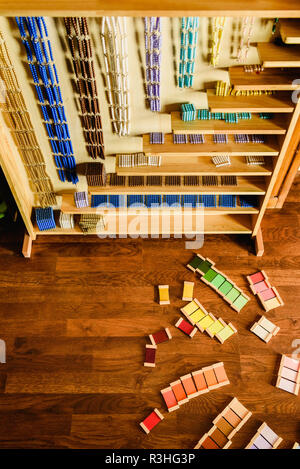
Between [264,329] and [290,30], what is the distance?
2345 mm

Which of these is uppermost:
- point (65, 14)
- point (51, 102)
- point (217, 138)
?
point (65, 14)

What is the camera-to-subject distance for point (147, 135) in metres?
3.60

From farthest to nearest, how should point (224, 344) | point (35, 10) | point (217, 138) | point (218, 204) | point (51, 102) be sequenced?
point (218, 204) < point (224, 344) < point (217, 138) < point (51, 102) < point (35, 10)

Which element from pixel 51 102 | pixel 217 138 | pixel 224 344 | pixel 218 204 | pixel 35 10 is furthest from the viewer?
pixel 218 204

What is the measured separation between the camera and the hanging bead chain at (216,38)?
9.33ft

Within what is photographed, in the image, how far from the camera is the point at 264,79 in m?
3.06

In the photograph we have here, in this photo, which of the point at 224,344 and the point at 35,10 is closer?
the point at 35,10

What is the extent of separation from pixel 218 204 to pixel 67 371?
1919 mm

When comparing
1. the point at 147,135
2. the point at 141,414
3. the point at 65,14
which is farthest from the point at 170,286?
the point at 65,14

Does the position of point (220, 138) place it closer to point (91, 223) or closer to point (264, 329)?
point (91, 223)

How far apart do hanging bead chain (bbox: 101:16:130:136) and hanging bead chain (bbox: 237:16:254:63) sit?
74 cm

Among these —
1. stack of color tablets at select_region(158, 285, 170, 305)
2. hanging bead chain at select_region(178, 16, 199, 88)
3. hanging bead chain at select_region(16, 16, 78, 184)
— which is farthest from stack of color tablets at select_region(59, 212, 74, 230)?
hanging bead chain at select_region(178, 16, 199, 88)

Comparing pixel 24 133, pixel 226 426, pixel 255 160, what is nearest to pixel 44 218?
pixel 24 133
